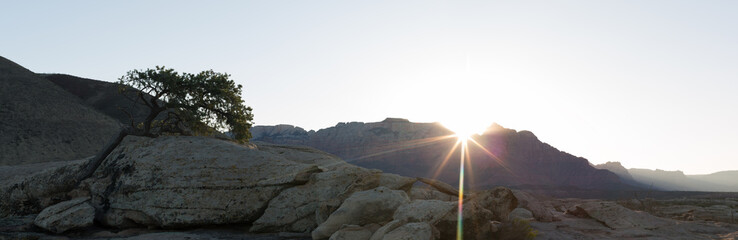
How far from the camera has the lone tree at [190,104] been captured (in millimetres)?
23953

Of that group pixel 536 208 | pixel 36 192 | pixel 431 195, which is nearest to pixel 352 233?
pixel 431 195

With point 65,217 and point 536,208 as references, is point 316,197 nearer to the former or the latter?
point 65,217

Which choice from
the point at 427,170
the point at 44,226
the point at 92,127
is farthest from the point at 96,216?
the point at 427,170

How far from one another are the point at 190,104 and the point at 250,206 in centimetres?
1142

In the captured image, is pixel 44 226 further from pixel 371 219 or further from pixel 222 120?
pixel 371 219

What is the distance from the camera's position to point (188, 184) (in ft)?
56.4

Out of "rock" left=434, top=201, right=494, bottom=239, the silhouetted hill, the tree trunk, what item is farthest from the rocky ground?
the silhouetted hill

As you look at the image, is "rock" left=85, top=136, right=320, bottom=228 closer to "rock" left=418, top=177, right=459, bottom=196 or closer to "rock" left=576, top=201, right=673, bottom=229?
"rock" left=418, top=177, right=459, bottom=196

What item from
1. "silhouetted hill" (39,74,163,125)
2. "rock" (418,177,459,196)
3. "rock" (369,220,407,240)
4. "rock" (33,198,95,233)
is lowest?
"rock" (33,198,95,233)

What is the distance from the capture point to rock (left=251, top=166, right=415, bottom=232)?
51.8 feet

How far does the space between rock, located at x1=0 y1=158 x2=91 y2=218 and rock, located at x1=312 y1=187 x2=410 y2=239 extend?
14.9 m

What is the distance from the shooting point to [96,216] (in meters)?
17.5

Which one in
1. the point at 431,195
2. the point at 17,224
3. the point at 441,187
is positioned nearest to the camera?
the point at 17,224

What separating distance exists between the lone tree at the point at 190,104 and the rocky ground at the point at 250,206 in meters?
4.11
